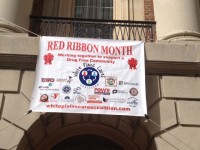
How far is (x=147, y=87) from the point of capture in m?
7.74

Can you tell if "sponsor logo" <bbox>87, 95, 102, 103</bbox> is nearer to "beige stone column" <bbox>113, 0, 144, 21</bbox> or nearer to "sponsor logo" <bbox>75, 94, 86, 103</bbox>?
"sponsor logo" <bbox>75, 94, 86, 103</bbox>

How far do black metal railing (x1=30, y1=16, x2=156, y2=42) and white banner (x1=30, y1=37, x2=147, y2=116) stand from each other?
160 cm

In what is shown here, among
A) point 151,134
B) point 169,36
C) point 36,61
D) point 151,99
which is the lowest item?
point 151,134

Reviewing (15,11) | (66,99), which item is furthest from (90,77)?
(15,11)

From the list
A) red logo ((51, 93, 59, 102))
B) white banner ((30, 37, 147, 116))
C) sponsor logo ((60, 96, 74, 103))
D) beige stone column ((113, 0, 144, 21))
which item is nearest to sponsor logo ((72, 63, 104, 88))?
white banner ((30, 37, 147, 116))

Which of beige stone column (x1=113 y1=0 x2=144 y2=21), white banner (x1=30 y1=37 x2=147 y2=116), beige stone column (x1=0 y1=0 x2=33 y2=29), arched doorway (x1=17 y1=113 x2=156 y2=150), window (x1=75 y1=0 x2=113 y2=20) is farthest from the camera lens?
window (x1=75 y1=0 x2=113 y2=20)

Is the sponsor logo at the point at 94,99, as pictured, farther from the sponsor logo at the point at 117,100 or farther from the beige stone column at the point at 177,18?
the beige stone column at the point at 177,18

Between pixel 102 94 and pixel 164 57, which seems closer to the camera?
pixel 102 94

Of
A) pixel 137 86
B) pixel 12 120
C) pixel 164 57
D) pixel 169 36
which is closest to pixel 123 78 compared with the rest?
pixel 137 86

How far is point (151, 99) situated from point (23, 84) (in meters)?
2.77

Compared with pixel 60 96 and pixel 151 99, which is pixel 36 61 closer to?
pixel 60 96

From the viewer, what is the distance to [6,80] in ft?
25.1

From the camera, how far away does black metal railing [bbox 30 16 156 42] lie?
9.36 meters

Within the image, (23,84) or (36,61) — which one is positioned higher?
(36,61)
